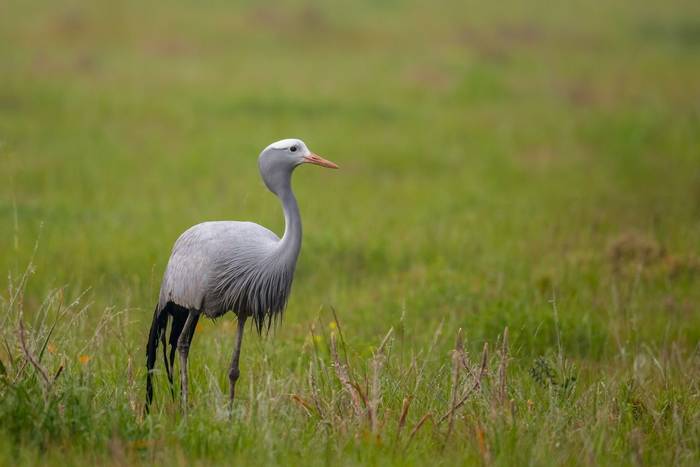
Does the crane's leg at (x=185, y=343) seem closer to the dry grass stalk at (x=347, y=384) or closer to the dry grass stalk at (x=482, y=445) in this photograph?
the dry grass stalk at (x=347, y=384)

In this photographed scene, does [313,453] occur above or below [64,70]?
→ below

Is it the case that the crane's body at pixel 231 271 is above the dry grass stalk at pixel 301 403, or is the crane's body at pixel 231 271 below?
above

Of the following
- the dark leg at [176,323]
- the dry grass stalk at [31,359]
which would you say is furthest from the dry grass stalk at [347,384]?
the dry grass stalk at [31,359]

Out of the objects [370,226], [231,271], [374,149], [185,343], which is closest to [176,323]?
[185,343]

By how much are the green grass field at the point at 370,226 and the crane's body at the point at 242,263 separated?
196 mm

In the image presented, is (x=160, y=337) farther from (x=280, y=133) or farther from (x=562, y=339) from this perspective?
(x=280, y=133)

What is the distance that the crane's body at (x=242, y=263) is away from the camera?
4.53m

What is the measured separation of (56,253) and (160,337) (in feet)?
9.51

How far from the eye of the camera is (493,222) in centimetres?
920

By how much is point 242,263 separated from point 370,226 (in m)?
4.40

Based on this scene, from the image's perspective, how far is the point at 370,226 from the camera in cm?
891

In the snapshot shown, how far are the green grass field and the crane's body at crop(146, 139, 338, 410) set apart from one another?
0.64 ft

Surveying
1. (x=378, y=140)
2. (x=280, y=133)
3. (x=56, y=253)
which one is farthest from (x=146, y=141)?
(x=56, y=253)

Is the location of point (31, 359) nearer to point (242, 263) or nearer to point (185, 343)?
point (185, 343)
